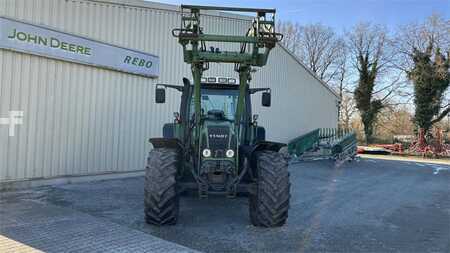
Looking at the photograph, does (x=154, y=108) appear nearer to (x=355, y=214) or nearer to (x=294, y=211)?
(x=294, y=211)

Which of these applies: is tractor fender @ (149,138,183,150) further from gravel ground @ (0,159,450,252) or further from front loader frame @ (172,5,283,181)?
gravel ground @ (0,159,450,252)

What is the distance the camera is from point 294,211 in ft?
27.1

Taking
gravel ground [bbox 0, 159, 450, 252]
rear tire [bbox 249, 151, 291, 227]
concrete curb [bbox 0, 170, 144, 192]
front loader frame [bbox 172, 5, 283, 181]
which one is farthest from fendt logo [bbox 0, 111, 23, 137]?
rear tire [bbox 249, 151, 291, 227]

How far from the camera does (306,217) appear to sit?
7758 millimetres

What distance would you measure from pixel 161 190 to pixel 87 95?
546cm

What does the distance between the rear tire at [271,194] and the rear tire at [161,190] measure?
1.31 metres

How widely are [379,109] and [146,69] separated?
36.5m

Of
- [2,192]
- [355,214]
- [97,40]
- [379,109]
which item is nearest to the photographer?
[355,214]

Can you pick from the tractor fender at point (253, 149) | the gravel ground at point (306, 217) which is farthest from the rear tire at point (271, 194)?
the tractor fender at point (253, 149)

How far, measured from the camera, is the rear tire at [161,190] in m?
6.31

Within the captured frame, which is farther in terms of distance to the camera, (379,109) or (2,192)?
(379,109)

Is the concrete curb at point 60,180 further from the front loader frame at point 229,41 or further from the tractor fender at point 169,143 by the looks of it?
the front loader frame at point 229,41

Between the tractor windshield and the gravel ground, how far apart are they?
1.71 m

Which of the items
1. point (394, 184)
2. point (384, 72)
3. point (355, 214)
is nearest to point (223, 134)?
point (355, 214)
